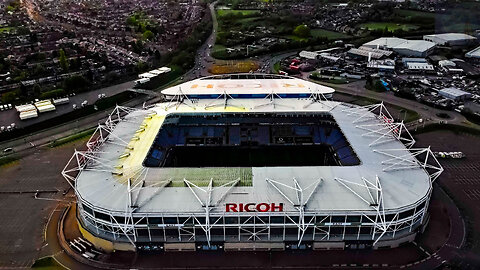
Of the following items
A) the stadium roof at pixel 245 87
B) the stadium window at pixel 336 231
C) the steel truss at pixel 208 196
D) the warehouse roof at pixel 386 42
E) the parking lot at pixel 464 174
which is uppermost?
the stadium roof at pixel 245 87

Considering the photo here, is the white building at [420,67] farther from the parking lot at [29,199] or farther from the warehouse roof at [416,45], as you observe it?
the parking lot at [29,199]

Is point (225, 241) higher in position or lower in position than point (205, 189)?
lower

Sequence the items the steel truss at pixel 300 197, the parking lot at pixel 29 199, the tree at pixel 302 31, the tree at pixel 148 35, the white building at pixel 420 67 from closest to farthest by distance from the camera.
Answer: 1. the steel truss at pixel 300 197
2. the parking lot at pixel 29 199
3. the white building at pixel 420 67
4. the tree at pixel 148 35
5. the tree at pixel 302 31

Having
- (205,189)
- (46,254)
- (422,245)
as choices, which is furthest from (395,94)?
(46,254)

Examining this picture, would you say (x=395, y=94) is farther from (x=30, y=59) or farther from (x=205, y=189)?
(x=30, y=59)

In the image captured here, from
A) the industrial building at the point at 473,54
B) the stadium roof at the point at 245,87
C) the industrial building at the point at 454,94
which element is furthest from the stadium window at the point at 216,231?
the industrial building at the point at 473,54

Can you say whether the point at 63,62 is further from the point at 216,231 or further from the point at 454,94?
the point at 454,94

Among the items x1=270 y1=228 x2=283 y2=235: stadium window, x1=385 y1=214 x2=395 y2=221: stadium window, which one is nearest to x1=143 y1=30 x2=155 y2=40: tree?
x1=270 y1=228 x2=283 y2=235: stadium window

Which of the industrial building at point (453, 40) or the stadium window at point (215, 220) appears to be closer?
the stadium window at point (215, 220)
